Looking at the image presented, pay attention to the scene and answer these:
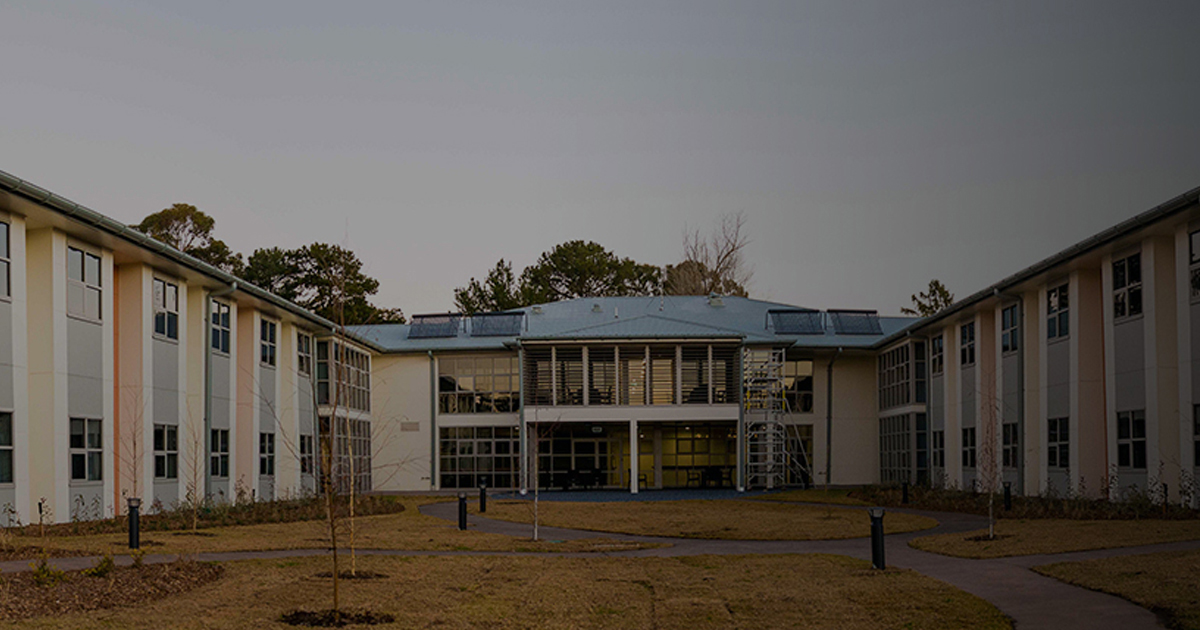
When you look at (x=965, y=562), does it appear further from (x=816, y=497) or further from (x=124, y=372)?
(x=816, y=497)

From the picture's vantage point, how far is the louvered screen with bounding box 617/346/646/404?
40500mm

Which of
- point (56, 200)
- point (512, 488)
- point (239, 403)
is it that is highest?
point (56, 200)

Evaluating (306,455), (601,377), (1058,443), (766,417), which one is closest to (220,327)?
(306,455)

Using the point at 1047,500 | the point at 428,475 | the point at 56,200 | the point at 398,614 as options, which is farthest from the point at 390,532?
the point at 428,475

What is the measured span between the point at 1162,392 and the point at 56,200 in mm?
21678

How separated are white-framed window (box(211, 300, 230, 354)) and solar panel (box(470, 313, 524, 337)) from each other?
596 inches

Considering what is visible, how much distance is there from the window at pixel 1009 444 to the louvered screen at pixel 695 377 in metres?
11.8

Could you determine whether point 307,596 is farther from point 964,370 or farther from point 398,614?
point 964,370

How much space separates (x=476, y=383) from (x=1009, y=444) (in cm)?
2096

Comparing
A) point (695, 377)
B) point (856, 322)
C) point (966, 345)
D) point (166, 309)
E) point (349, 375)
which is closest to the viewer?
point (166, 309)

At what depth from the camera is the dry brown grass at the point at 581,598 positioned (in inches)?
442

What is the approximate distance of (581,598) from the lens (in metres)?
13.0

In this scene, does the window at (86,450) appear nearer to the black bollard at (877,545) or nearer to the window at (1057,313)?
the black bollard at (877,545)

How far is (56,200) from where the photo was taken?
20.1 metres
